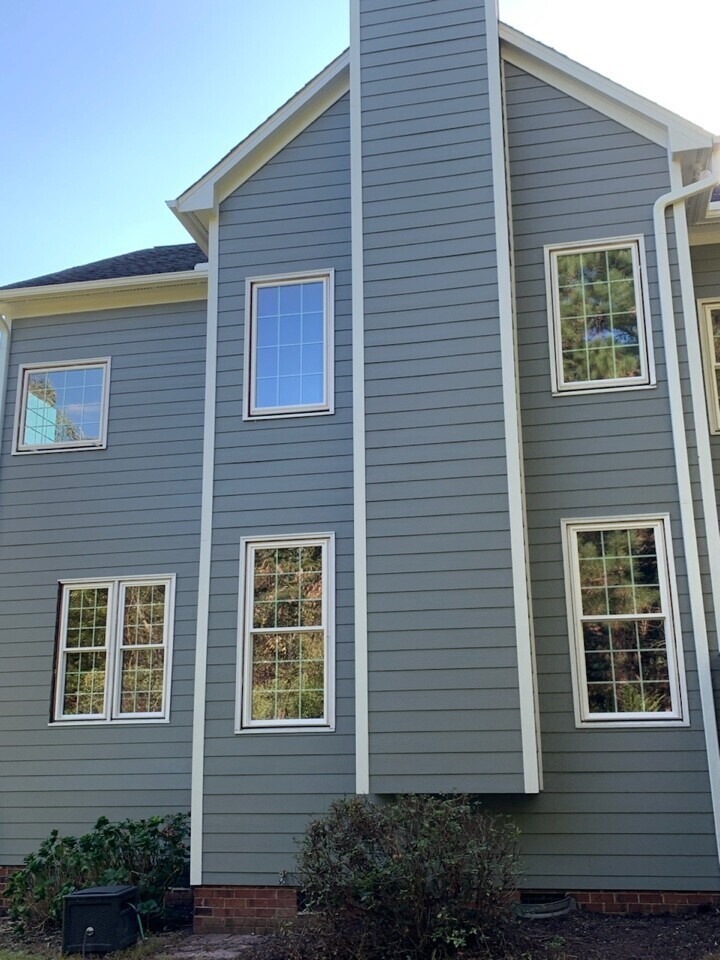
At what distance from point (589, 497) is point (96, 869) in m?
5.72

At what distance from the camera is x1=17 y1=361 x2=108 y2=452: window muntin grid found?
11.8 m

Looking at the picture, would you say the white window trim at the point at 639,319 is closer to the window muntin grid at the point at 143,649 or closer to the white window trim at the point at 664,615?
the white window trim at the point at 664,615

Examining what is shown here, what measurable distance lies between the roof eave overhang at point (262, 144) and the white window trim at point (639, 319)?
9.89ft

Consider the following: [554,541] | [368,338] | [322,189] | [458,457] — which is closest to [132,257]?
[322,189]

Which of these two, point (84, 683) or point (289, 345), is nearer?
point (289, 345)

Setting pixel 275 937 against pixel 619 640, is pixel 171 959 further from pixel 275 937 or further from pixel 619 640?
pixel 619 640

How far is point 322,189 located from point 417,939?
7.39 metres

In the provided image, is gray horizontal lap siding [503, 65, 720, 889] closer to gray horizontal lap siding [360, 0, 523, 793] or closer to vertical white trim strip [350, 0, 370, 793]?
gray horizontal lap siding [360, 0, 523, 793]

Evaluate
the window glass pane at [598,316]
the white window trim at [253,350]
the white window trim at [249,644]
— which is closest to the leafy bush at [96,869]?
the white window trim at [249,644]

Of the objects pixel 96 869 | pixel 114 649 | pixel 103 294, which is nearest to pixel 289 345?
pixel 103 294

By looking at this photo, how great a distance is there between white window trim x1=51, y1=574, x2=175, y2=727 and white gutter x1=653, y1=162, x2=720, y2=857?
18.2 ft

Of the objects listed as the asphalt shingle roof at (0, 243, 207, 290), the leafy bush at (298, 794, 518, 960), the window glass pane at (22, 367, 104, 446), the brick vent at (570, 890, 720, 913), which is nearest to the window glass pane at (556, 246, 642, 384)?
the leafy bush at (298, 794, 518, 960)

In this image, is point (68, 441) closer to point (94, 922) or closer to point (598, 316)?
point (94, 922)

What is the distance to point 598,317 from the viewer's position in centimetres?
957
